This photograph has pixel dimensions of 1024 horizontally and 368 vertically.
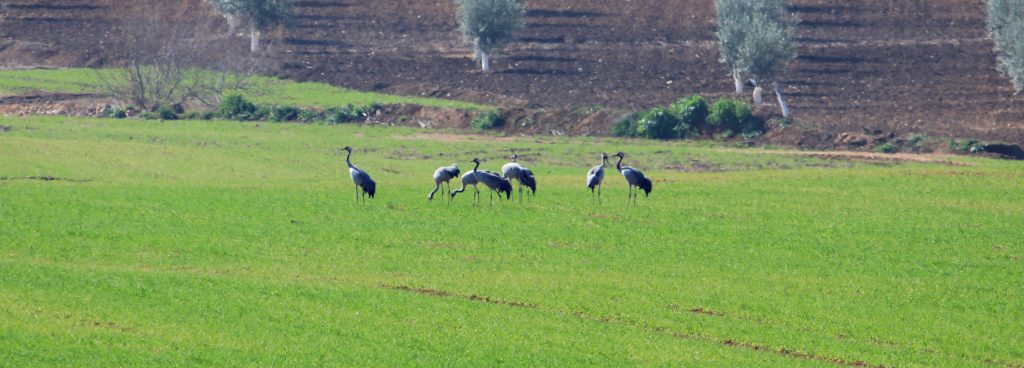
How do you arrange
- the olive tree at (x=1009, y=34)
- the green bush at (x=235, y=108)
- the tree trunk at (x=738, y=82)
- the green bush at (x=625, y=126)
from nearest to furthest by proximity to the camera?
the green bush at (x=625, y=126)
the olive tree at (x=1009, y=34)
the green bush at (x=235, y=108)
the tree trunk at (x=738, y=82)

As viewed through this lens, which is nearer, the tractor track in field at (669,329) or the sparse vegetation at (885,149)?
the tractor track in field at (669,329)

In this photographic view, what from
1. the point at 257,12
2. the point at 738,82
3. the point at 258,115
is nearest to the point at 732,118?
the point at 738,82

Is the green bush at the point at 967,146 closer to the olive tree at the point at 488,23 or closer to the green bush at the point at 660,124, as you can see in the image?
the green bush at the point at 660,124

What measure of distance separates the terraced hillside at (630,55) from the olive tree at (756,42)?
7.27 ft

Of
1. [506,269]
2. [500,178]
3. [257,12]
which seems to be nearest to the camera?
[506,269]

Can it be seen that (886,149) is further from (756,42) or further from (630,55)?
(630,55)

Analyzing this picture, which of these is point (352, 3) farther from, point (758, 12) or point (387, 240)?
point (387, 240)

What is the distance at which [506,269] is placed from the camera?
34062mm

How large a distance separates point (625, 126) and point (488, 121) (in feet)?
23.1

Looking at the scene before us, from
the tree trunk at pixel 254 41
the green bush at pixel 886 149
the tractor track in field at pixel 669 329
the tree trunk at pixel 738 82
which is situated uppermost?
the tree trunk at pixel 254 41

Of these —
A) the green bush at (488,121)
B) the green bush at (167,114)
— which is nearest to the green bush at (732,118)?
the green bush at (488,121)

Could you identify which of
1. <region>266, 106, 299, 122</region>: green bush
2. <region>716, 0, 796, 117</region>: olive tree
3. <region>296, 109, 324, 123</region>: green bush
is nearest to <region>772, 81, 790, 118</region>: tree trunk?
<region>716, 0, 796, 117</region>: olive tree

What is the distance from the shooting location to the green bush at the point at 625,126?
70250 mm

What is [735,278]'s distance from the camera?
33.3 metres
